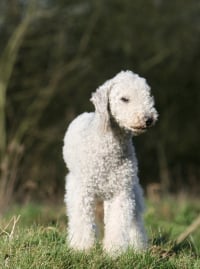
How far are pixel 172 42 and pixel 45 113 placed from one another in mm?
4103

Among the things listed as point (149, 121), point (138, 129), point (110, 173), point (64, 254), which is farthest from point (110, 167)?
point (64, 254)

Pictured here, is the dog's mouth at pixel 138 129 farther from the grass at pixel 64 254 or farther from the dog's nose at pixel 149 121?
the grass at pixel 64 254

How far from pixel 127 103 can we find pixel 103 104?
22 centimetres

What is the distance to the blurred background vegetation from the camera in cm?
1733

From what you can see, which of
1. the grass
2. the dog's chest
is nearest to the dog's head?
the dog's chest

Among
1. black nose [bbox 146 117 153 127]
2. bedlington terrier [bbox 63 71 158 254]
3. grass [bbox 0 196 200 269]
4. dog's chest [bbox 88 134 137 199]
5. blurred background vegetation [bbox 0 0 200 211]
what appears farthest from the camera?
blurred background vegetation [bbox 0 0 200 211]

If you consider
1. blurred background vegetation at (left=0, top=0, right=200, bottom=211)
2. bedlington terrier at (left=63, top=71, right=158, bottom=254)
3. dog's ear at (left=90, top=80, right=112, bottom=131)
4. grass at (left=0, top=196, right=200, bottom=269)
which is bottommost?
grass at (left=0, top=196, right=200, bottom=269)

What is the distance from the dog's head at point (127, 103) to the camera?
17.6ft

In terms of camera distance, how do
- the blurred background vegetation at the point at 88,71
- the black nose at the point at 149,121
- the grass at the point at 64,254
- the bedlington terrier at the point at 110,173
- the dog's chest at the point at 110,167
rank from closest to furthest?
the grass at the point at 64,254 → the black nose at the point at 149,121 → the bedlington terrier at the point at 110,173 → the dog's chest at the point at 110,167 → the blurred background vegetation at the point at 88,71

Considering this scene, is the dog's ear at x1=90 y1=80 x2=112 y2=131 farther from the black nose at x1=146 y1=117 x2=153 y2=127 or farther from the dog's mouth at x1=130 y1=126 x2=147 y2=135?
the black nose at x1=146 y1=117 x2=153 y2=127

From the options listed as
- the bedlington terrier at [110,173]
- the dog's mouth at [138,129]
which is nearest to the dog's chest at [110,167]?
the bedlington terrier at [110,173]

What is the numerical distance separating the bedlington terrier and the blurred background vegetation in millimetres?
8546

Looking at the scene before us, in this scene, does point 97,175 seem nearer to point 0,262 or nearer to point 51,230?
point 51,230

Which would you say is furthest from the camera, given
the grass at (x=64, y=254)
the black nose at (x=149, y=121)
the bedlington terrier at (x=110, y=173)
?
the bedlington terrier at (x=110, y=173)
